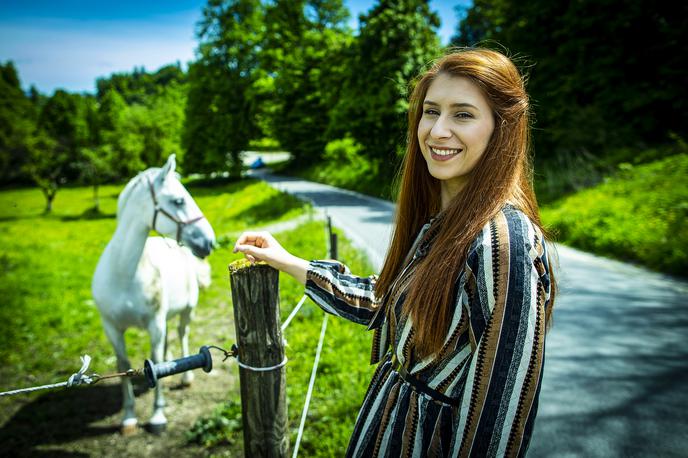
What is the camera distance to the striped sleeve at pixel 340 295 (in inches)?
61.8

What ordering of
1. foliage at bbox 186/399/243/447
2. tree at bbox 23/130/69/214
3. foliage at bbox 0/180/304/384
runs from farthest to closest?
tree at bbox 23/130/69/214
foliage at bbox 0/180/304/384
foliage at bbox 186/399/243/447

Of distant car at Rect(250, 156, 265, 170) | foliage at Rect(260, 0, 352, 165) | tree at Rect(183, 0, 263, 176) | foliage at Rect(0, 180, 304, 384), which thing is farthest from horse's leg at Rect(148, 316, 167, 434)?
distant car at Rect(250, 156, 265, 170)

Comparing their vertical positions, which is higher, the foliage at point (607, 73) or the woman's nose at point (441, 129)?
the foliage at point (607, 73)

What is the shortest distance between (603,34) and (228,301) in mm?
16073

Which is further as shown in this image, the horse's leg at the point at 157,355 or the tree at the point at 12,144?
the tree at the point at 12,144

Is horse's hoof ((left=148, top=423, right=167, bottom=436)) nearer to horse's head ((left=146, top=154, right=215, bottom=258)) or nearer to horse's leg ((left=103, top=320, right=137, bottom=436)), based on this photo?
horse's leg ((left=103, top=320, right=137, bottom=436))

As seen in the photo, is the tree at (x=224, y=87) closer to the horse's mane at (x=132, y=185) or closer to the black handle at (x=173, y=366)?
the horse's mane at (x=132, y=185)

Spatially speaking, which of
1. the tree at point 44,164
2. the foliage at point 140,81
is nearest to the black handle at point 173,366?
the tree at point 44,164

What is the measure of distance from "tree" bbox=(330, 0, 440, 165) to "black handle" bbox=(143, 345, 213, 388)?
552 inches

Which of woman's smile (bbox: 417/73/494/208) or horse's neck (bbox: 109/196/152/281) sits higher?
woman's smile (bbox: 417/73/494/208)

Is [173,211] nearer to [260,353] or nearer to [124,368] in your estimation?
[124,368]

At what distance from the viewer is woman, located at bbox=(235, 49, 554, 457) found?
980mm

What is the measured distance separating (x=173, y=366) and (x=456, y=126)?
1.30 meters

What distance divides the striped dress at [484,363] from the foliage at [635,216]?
6.05 meters
